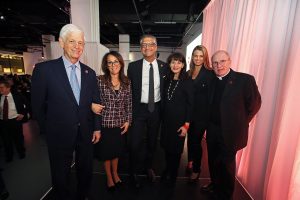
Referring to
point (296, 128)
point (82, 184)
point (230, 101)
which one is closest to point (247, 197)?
point (296, 128)

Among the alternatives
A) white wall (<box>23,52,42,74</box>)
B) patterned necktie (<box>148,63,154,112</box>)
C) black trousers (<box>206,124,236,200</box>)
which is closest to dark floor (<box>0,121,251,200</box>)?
black trousers (<box>206,124,236,200</box>)

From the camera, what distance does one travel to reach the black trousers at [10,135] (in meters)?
3.28

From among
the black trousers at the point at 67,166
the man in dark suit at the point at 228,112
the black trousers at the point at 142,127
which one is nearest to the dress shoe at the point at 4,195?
the black trousers at the point at 67,166

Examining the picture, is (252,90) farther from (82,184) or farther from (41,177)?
(41,177)

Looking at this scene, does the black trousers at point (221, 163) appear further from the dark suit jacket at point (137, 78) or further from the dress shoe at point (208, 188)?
the dark suit jacket at point (137, 78)

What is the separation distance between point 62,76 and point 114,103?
67 cm

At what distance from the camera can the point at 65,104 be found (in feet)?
5.44

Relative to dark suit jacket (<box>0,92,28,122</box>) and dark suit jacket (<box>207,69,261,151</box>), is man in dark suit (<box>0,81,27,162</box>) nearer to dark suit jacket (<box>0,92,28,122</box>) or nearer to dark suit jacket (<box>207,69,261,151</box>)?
dark suit jacket (<box>0,92,28,122</box>)

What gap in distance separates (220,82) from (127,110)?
111 centimetres

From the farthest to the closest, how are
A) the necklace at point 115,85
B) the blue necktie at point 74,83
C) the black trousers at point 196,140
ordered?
the black trousers at point 196,140, the necklace at point 115,85, the blue necktie at point 74,83

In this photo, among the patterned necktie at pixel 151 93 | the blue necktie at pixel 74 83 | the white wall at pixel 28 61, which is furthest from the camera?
the white wall at pixel 28 61

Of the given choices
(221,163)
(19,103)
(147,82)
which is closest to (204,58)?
(147,82)

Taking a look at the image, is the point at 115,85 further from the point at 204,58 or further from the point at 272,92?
the point at 272,92

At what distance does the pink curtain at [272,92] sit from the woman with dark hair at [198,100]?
23.8 inches
